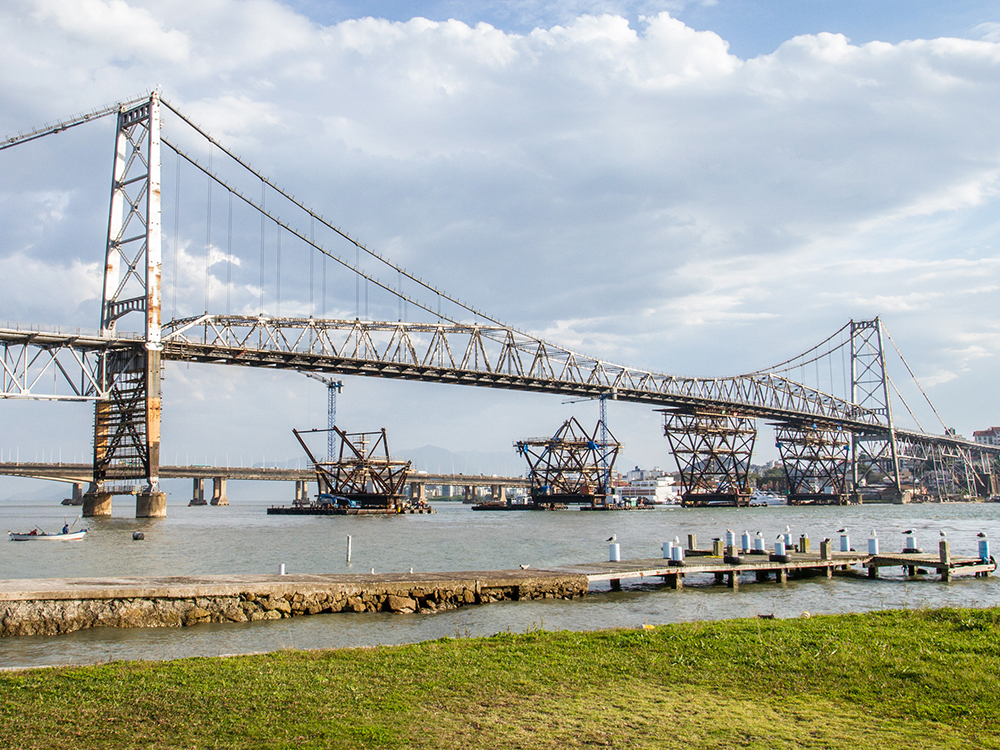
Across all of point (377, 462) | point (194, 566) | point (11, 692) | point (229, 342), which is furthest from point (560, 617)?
point (377, 462)

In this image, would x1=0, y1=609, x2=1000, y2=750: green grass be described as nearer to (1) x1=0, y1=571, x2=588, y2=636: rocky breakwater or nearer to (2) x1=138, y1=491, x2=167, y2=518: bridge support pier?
(1) x1=0, y1=571, x2=588, y2=636: rocky breakwater

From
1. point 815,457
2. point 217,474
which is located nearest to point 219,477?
point 217,474

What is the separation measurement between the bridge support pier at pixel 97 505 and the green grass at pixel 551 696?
64.0 metres

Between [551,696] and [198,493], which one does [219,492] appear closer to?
[198,493]

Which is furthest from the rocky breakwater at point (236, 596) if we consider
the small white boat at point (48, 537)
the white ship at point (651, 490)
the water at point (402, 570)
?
the white ship at point (651, 490)

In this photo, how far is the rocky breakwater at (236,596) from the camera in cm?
1617

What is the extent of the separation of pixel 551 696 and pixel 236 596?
11.0 m

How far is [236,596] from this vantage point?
1797cm

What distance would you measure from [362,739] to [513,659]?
13.4 ft

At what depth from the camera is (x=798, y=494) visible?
5659 inches

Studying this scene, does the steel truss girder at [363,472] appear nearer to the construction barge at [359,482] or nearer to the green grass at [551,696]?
the construction barge at [359,482]

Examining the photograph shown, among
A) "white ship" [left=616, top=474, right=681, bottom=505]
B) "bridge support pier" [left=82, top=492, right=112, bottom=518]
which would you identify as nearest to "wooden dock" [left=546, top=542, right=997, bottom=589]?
"bridge support pier" [left=82, top=492, right=112, bottom=518]

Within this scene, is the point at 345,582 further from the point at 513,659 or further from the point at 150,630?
the point at 513,659

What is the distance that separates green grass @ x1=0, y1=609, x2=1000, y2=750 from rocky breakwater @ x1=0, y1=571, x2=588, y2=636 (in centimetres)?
644
